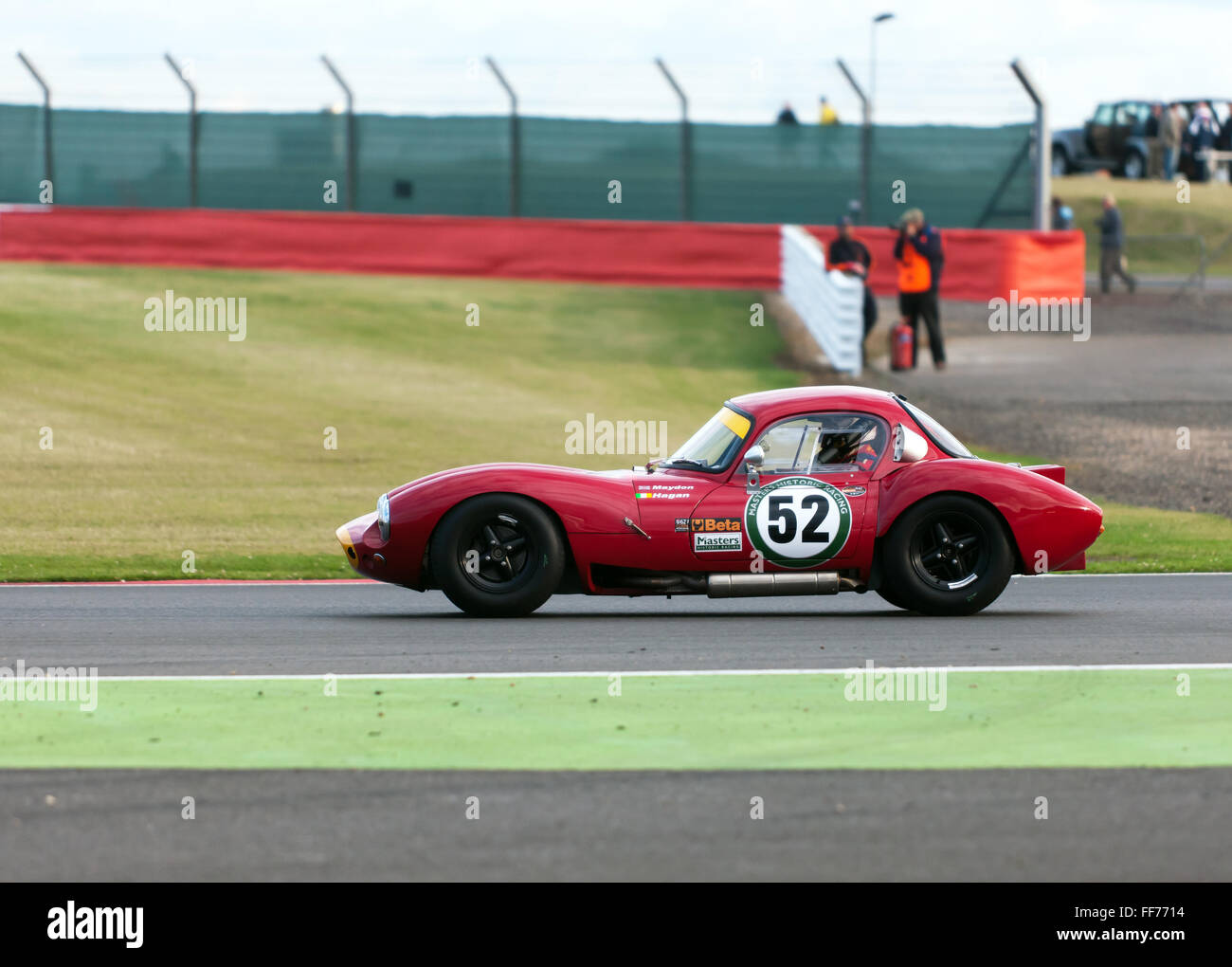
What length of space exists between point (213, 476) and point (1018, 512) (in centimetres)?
922

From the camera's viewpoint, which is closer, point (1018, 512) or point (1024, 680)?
point (1024, 680)

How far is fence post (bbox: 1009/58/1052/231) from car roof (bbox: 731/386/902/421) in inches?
732

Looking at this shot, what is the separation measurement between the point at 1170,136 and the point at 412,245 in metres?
24.3

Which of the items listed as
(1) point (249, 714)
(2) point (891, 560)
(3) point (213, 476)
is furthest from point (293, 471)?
(1) point (249, 714)

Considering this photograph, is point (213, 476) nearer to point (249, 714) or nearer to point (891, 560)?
point (891, 560)

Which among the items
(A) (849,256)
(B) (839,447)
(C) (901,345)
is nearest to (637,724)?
(B) (839,447)

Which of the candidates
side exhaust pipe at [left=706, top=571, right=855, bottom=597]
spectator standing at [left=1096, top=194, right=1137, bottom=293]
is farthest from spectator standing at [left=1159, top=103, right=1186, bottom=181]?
side exhaust pipe at [left=706, top=571, right=855, bottom=597]

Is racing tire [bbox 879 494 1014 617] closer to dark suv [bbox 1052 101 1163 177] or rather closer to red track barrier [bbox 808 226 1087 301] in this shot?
red track barrier [bbox 808 226 1087 301]

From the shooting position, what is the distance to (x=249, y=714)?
7.00m

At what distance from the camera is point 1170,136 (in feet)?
148

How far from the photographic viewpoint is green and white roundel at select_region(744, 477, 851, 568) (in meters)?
9.53

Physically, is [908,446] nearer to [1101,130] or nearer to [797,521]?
[797,521]

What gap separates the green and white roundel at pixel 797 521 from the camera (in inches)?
375
